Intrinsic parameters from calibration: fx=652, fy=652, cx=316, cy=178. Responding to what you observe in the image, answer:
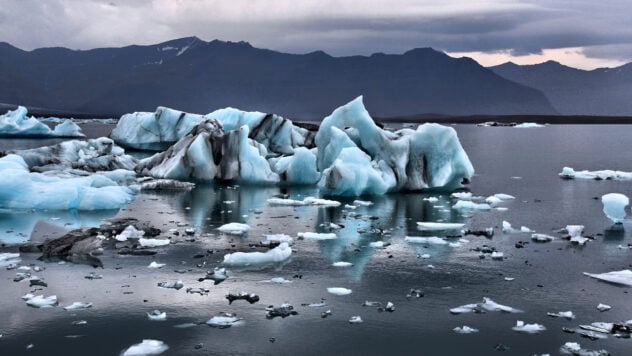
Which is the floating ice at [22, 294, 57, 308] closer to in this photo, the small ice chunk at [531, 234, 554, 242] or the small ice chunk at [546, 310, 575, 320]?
the small ice chunk at [546, 310, 575, 320]

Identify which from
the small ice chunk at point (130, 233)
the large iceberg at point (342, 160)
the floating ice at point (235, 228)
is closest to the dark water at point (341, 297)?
the floating ice at point (235, 228)

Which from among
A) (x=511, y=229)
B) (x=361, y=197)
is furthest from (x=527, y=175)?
(x=511, y=229)

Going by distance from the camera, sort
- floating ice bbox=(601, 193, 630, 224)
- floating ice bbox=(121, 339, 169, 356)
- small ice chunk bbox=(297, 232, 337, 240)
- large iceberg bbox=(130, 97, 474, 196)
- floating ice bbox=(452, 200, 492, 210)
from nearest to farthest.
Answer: floating ice bbox=(121, 339, 169, 356), small ice chunk bbox=(297, 232, 337, 240), floating ice bbox=(601, 193, 630, 224), floating ice bbox=(452, 200, 492, 210), large iceberg bbox=(130, 97, 474, 196)

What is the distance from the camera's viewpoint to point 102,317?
29.1 ft

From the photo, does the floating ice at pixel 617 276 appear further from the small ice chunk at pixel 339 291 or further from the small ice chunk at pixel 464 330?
the small ice chunk at pixel 339 291

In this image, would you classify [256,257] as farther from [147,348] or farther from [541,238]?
[541,238]

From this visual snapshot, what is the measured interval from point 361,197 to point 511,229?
684 centimetres

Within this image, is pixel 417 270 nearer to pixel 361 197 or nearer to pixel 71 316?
pixel 71 316

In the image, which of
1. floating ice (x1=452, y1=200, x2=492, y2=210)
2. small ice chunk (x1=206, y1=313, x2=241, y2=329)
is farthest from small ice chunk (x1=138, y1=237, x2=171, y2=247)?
floating ice (x1=452, y1=200, x2=492, y2=210)

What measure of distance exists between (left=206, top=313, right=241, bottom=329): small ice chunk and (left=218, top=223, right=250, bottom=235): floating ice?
589 centimetres

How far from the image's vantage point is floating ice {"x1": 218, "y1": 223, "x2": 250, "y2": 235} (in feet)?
48.3

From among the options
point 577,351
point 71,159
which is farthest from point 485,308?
point 71,159

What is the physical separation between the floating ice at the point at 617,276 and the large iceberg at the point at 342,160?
418 inches

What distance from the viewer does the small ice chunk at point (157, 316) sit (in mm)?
8805
